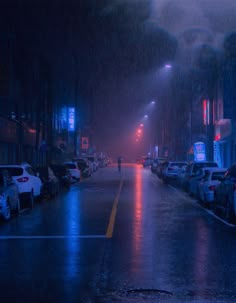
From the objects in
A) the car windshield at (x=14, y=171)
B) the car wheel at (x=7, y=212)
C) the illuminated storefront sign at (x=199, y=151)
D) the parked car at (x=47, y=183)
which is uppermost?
the illuminated storefront sign at (x=199, y=151)

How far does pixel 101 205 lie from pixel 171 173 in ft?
64.5

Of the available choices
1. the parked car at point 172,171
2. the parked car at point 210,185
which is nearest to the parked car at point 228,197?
the parked car at point 210,185

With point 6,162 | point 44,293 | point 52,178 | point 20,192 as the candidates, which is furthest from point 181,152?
point 44,293

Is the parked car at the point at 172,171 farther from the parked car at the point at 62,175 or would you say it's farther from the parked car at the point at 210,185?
the parked car at the point at 210,185

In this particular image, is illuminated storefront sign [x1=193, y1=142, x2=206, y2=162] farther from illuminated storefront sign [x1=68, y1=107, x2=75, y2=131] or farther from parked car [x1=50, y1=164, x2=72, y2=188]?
illuminated storefront sign [x1=68, y1=107, x2=75, y2=131]

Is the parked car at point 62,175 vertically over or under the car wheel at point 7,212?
over

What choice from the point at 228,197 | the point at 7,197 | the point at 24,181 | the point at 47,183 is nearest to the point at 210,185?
the point at 228,197

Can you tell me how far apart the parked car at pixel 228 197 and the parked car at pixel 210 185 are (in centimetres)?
181

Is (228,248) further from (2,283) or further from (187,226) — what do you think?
(2,283)

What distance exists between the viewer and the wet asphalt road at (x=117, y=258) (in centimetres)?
779

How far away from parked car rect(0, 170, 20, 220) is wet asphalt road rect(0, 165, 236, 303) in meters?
0.39

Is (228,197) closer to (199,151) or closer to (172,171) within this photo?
(172,171)

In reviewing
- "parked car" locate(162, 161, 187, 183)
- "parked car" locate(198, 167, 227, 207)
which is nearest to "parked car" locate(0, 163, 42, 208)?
"parked car" locate(198, 167, 227, 207)

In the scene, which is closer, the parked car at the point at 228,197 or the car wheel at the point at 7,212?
the parked car at the point at 228,197
